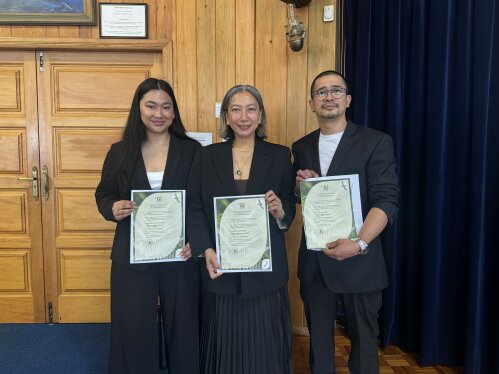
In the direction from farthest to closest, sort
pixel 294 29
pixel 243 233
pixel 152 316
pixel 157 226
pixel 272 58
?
pixel 272 58, pixel 294 29, pixel 152 316, pixel 157 226, pixel 243 233

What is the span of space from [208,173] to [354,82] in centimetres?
150

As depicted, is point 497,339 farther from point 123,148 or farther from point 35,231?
point 35,231

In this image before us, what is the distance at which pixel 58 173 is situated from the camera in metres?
2.87

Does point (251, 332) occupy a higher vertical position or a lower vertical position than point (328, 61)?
lower

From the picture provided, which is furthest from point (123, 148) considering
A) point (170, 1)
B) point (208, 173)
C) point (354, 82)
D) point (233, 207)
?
point (354, 82)

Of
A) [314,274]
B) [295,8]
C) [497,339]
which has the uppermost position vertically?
[295,8]

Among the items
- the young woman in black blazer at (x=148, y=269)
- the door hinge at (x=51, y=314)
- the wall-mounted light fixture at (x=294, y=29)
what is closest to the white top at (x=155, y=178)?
the young woman in black blazer at (x=148, y=269)

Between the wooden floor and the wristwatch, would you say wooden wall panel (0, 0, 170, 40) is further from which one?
the wooden floor

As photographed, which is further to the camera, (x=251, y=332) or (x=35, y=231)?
(x=35, y=231)

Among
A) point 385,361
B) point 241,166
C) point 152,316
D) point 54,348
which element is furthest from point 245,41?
point 54,348

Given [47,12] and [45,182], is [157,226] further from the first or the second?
[47,12]

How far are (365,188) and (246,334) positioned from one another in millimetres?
803

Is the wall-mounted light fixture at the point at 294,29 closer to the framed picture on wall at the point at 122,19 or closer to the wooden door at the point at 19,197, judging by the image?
the framed picture on wall at the point at 122,19

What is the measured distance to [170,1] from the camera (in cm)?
270
